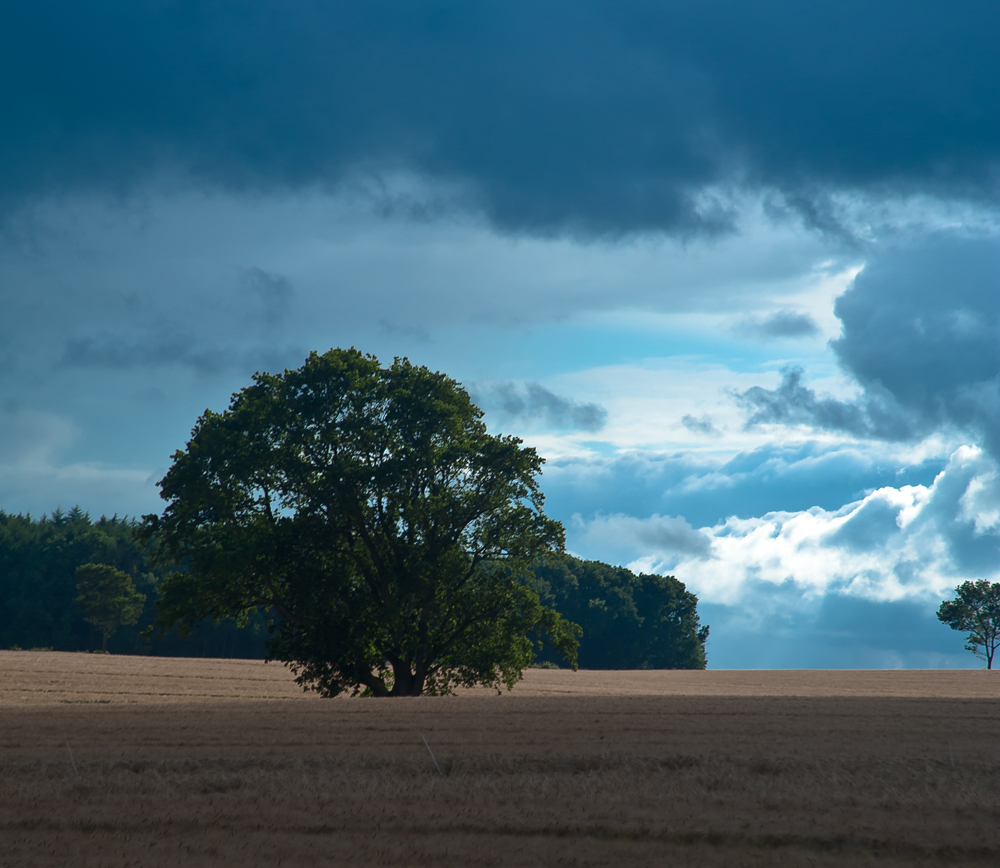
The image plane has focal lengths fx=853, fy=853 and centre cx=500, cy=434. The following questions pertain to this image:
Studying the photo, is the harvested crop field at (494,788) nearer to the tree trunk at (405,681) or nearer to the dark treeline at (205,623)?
the tree trunk at (405,681)

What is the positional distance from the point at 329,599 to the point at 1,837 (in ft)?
67.7

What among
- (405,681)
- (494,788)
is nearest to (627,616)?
(405,681)

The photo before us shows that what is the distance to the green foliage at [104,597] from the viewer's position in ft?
267

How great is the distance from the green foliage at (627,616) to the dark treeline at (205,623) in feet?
0.40

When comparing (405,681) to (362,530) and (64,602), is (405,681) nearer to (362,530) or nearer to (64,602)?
(362,530)

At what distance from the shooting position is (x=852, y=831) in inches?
364

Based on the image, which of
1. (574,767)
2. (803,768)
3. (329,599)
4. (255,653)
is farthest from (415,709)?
(255,653)

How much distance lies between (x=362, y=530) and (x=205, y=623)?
6945 centimetres

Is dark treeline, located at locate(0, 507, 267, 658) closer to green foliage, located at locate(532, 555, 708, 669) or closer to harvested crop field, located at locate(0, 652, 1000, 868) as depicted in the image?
green foliage, located at locate(532, 555, 708, 669)

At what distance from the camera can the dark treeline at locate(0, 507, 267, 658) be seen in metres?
87.5

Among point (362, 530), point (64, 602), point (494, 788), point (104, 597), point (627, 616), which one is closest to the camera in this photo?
point (494, 788)

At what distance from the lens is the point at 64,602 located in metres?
90.6

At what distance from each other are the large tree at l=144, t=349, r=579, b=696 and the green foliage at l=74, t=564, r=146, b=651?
2246 inches

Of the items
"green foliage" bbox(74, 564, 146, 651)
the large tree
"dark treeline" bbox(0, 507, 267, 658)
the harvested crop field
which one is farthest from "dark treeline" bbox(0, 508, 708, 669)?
the harvested crop field
